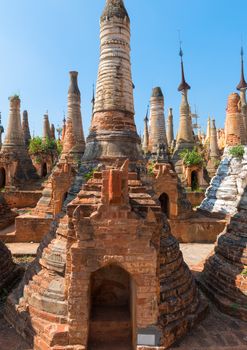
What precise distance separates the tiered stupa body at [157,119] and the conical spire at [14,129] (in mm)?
11418

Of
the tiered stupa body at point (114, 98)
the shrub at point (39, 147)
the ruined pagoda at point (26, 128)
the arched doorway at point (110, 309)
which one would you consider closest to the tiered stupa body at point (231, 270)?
the arched doorway at point (110, 309)

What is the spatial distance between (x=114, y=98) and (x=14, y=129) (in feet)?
57.2

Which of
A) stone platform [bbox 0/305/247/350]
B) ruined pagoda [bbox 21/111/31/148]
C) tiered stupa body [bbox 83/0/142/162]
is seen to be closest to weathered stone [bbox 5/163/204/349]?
stone platform [bbox 0/305/247/350]

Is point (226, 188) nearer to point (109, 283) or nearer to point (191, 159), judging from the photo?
point (191, 159)

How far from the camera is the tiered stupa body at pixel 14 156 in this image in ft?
73.2

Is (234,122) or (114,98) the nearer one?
(114,98)

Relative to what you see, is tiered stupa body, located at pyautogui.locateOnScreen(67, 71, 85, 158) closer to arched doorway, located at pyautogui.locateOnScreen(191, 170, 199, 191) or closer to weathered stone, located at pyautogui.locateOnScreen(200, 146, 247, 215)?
weathered stone, located at pyautogui.locateOnScreen(200, 146, 247, 215)

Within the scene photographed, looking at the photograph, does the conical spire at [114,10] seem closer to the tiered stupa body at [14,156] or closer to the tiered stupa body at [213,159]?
the tiered stupa body at [14,156]

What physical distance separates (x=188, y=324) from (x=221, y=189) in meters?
13.8

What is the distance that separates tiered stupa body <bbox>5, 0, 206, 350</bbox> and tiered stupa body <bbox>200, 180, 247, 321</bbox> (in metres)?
0.94

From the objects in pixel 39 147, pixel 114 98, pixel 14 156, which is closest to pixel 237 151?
pixel 114 98

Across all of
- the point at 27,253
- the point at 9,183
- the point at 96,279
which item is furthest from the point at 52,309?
the point at 9,183

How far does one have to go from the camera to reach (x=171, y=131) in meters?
36.0

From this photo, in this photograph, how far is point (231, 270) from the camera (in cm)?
756
